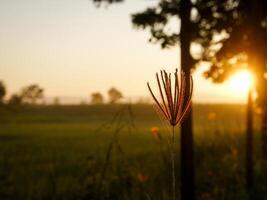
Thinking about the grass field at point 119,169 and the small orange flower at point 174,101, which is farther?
the grass field at point 119,169

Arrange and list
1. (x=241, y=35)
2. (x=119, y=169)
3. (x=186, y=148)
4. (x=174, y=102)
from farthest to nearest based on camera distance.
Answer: (x=241, y=35) < (x=186, y=148) < (x=119, y=169) < (x=174, y=102)

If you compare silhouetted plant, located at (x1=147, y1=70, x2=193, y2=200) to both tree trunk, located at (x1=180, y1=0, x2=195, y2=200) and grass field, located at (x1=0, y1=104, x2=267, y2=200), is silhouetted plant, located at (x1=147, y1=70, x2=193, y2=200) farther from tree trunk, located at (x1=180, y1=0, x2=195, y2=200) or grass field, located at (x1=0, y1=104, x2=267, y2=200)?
tree trunk, located at (x1=180, y1=0, x2=195, y2=200)

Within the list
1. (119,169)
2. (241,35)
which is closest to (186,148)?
(119,169)

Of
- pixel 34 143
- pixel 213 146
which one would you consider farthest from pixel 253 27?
pixel 34 143

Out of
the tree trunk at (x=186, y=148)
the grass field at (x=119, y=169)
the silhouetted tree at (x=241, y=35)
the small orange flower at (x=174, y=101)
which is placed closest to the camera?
the small orange flower at (x=174, y=101)

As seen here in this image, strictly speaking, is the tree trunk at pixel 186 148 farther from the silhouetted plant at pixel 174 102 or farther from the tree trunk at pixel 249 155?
the silhouetted plant at pixel 174 102

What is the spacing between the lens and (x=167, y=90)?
229cm

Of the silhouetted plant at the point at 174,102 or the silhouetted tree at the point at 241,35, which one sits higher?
the silhouetted tree at the point at 241,35

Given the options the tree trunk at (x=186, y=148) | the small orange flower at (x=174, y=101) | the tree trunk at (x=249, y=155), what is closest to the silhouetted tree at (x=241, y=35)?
the tree trunk at (x=249, y=155)

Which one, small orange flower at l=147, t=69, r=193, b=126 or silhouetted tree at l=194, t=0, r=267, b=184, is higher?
silhouetted tree at l=194, t=0, r=267, b=184

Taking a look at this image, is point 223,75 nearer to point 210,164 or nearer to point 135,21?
point 210,164

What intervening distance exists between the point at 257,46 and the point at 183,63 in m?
3.14

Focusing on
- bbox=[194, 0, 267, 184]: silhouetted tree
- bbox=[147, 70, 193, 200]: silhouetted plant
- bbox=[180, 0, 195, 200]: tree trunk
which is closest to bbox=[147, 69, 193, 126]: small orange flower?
bbox=[147, 70, 193, 200]: silhouetted plant

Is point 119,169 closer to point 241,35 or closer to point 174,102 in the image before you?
point 174,102
